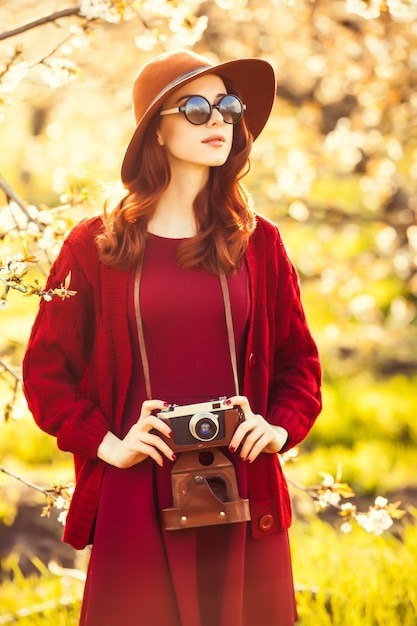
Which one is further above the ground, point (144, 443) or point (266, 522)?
point (144, 443)

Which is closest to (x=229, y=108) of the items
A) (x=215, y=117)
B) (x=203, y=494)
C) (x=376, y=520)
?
(x=215, y=117)

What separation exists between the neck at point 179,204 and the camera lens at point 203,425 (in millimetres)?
564

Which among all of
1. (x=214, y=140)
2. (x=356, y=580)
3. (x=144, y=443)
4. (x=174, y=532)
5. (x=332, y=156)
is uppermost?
(x=214, y=140)

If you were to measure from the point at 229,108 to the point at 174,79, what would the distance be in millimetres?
173

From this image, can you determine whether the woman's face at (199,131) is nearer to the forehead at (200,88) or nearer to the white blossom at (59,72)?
the forehead at (200,88)

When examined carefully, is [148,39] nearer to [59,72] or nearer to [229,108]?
[59,72]

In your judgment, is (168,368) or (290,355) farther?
(290,355)

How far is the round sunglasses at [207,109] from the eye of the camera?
2.46 meters

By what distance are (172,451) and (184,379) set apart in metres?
0.23

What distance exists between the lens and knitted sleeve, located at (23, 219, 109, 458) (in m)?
2.43

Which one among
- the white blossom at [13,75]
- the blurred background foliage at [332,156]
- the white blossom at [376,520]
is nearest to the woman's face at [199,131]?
the white blossom at [13,75]

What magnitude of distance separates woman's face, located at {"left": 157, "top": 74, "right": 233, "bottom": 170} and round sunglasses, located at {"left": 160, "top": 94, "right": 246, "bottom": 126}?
0.6 inches

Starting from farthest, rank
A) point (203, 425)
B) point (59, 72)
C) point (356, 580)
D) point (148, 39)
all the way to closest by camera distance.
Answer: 1. point (356, 580)
2. point (148, 39)
3. point (59, 72)
4. point (203, 425)

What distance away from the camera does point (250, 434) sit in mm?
2355
